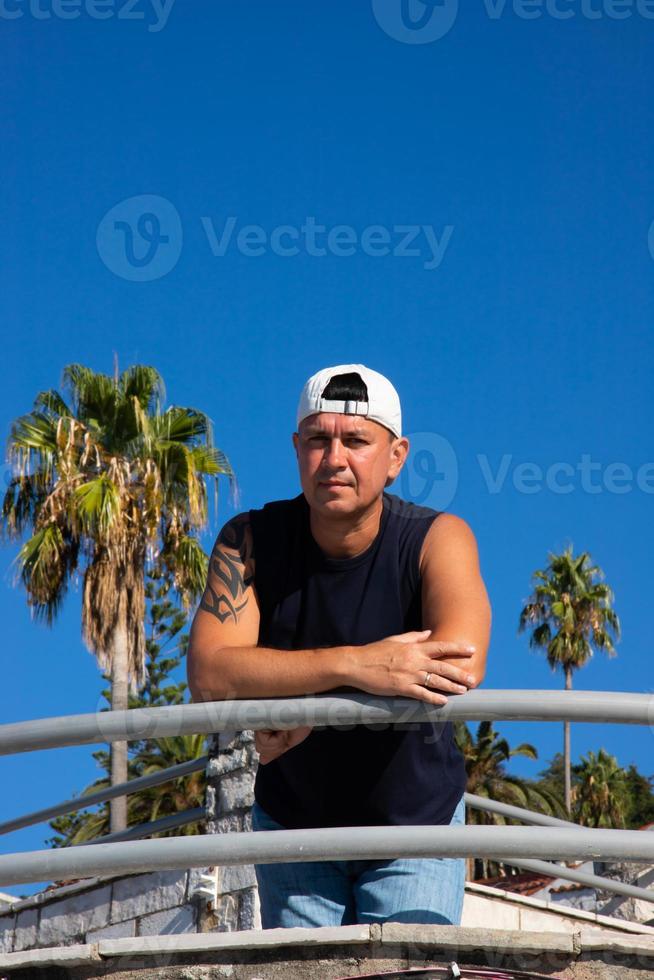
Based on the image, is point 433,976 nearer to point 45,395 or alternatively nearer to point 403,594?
point 403,594

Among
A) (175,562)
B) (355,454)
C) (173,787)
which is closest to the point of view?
(355,454)

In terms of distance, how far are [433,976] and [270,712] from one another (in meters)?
0.62

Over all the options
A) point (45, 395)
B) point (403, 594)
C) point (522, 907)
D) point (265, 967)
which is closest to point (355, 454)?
point (403, 594)

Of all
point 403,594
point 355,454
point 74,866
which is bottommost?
point 74,866

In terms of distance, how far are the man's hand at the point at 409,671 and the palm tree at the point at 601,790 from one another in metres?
41.6

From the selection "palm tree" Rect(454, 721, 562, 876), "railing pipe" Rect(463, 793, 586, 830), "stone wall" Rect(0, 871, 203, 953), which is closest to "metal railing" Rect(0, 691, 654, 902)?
"railing pipe" Rect(463, 793, 586, 830)

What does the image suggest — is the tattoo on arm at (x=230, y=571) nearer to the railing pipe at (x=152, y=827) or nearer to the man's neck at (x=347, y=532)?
the man's neck at (x=347, y=532)

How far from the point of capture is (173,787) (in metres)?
28.0

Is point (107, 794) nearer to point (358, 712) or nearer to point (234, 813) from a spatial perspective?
point (358, 712)

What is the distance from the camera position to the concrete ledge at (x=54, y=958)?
2711mm

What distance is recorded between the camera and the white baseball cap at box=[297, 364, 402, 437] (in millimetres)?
3227

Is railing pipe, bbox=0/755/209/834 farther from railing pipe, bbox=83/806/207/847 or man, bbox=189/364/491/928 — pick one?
man, bbox=189/364/491/928

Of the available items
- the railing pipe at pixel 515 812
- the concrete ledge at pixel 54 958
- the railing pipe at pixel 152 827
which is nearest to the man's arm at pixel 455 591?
the concrete ledge at pixel 54 958

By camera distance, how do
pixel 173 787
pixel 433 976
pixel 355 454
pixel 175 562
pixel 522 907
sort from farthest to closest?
1. pixel 173 787
2. pixel 175 562
3. pixel 522 907
4. pixel 355 454
5. pixel 433 976
